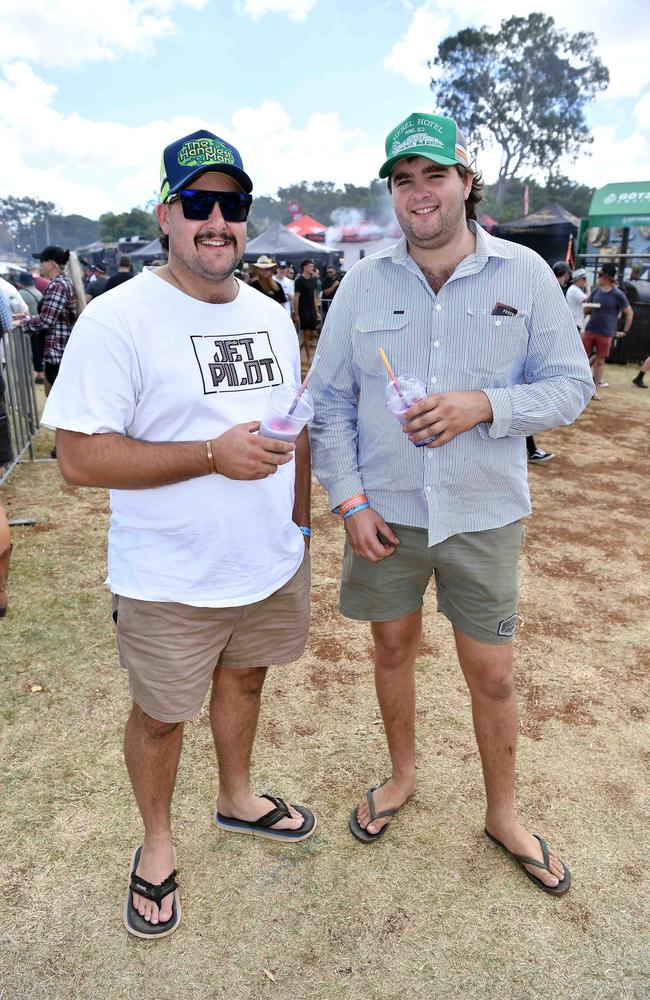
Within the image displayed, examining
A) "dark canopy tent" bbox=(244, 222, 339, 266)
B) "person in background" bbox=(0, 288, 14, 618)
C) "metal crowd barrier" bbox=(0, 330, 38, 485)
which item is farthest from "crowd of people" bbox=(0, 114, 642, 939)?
"dark canopy tent" bbox=(244, 222, 339, 266)

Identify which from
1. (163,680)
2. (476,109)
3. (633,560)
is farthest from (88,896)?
(476,109)

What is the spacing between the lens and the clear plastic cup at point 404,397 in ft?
5.97

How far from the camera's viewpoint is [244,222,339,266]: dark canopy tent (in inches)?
925

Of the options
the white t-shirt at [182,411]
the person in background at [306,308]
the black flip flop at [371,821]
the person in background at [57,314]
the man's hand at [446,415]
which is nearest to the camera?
the white t-shirt at [182,411]

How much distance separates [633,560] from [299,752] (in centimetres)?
302

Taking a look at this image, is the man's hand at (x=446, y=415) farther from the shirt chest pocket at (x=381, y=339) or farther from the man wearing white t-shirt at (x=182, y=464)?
the man wearing white t-shirt at (x=182, y=464)

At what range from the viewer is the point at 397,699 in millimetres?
2373

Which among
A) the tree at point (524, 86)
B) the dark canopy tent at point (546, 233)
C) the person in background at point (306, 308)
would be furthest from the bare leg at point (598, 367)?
the tree at point (524, 86)

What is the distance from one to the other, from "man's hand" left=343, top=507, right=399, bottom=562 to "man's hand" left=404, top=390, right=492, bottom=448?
331mm

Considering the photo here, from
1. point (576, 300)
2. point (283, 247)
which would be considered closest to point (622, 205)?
point (283, 247)

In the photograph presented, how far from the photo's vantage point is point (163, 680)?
191 centimetres

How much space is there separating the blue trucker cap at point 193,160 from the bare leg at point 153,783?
1.47 metres

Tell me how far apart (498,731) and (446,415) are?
1.07 metres

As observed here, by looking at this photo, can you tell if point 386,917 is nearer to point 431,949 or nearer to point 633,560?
point 431,949
